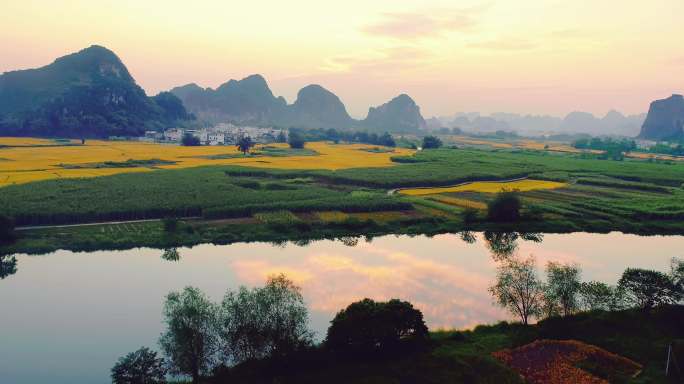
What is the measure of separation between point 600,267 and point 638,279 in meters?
9.77

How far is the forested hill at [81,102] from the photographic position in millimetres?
114125

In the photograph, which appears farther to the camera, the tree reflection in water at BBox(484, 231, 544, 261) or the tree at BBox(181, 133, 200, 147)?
the tree at BBox(181, 133, 200, 147)

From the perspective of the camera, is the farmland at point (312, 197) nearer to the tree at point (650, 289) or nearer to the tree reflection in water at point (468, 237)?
the tree reflection in water at point (468, 237)

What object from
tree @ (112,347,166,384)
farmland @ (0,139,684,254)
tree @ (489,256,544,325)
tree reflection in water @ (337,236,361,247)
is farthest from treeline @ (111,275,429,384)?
tree reflection in water @ (337,236,361,247)

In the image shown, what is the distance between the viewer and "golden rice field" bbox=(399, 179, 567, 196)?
53856mm

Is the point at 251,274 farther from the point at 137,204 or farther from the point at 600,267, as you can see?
the point at 600,267

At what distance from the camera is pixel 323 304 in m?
23.2

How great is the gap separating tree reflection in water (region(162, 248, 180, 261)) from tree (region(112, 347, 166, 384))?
1413cm

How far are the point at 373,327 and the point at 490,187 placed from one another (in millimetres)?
44225

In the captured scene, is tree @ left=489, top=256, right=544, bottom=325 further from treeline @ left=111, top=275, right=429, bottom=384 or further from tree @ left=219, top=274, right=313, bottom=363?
tree @ left=219, top=274, right=313, bottom=363

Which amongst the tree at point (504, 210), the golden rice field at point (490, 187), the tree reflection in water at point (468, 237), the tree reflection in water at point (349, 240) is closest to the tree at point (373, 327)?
the tree reflection in water at point (349, 240)

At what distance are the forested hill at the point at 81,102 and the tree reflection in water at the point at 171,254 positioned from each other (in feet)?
317

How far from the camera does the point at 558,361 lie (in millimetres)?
16391

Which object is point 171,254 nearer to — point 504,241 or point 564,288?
point 564,288
